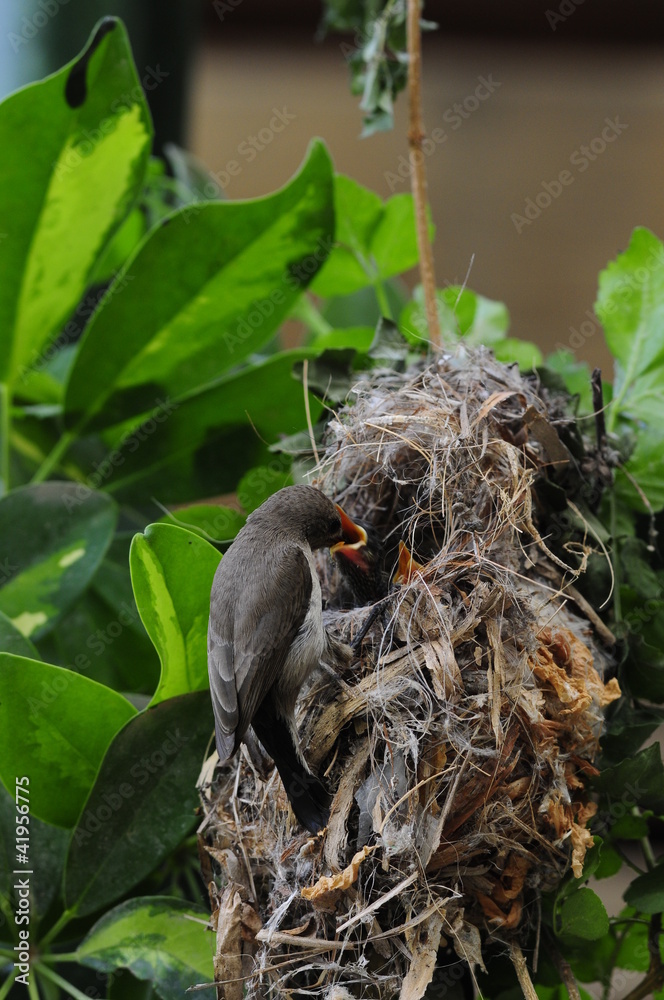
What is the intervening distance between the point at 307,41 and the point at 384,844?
2.85 metres

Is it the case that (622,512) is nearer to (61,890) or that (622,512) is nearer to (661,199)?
(61,890)

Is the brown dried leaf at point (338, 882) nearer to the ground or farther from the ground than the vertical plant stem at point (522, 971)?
farther from the ground

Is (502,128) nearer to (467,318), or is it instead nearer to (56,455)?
(467,318)

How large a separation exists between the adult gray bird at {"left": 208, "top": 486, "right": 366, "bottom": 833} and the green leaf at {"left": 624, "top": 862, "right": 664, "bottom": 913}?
308 mm

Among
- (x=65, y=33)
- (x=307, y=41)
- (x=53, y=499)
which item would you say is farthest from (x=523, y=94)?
(x=53, y=499)

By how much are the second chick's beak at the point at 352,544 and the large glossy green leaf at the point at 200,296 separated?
374mm

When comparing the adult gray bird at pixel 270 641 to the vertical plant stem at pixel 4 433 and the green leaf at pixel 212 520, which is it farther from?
the vertical plant stem at pixel 4 433

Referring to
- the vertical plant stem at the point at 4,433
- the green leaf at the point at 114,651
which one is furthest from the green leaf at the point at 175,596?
the vertical plant stem at the point at 4,433

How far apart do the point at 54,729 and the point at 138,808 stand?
0.38 feet

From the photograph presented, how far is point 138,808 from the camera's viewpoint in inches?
33.5

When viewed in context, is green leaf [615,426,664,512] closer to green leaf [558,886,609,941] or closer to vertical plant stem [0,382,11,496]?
green leaf [558,886,609,941]

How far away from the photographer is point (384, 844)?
0.65 metres

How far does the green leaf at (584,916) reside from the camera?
2.29 feet

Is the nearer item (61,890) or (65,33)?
(61,890)
